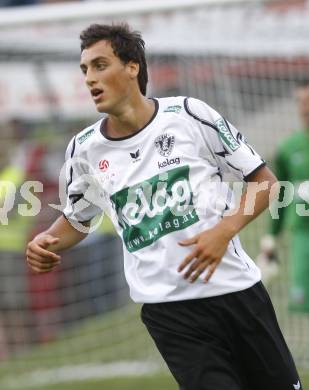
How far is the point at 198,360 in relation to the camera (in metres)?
4.45

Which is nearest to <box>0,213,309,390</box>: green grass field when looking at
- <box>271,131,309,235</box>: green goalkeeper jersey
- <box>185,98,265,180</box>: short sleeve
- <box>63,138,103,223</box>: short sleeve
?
<box>271,131,309,235</box>: green goalkeeper jersey

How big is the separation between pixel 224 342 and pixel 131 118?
954 millimetres

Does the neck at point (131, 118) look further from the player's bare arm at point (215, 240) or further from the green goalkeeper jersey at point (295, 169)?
the green goalkeeper jersey at point (295, 169)

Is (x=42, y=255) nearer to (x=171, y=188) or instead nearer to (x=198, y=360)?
(x=171, y=188)

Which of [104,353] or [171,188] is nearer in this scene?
[171,188]

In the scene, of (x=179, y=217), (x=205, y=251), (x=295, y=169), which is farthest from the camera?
(x=295, y=169)

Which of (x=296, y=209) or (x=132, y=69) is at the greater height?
(x=132, y=69)

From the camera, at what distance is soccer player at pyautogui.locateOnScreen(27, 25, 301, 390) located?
4438mm

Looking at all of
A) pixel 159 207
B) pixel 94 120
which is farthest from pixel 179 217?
pixel 94 120

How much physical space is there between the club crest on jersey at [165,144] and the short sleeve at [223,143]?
118mm

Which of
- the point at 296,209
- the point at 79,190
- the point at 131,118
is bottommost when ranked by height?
the point at 296,209

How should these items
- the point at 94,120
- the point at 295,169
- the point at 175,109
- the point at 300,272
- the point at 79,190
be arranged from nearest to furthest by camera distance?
1. the point at 175,109
2. the point at 79,190
3. the point at 295,169
4. the point at 300,272
5. the point at 94,120

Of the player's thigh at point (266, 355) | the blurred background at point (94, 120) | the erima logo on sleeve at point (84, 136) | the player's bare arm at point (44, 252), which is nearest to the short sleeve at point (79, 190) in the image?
the erima logo on sleeve at point (84, 136)

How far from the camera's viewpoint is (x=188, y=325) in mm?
4449
